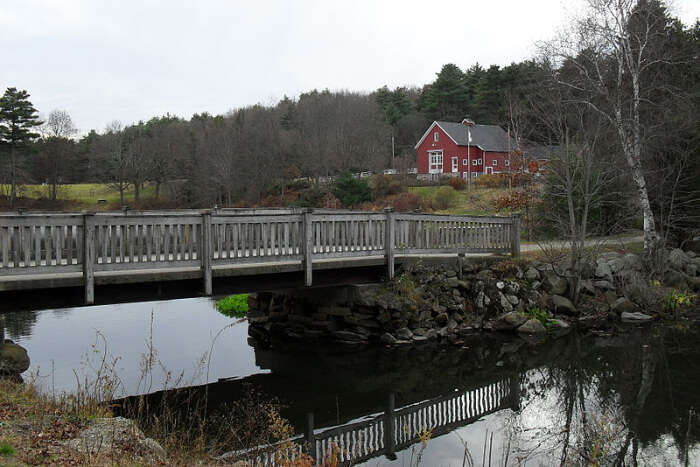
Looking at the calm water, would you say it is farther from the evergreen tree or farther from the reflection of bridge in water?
the evergreen tree

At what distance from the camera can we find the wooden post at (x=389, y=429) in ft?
27.6

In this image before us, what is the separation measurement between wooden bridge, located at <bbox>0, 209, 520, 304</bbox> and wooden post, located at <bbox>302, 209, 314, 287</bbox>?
0.02 metres

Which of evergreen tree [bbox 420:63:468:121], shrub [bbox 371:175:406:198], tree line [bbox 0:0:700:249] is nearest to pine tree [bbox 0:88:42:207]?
tree line [bbox 0:0:700:249]

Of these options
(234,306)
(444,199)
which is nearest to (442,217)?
(234,306)

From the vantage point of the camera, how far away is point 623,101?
2038cm

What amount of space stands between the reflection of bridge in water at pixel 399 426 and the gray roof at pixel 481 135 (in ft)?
149

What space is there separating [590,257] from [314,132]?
4289cm

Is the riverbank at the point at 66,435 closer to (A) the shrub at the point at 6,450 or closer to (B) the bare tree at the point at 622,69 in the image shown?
(A) the shrub at the point at 6,450

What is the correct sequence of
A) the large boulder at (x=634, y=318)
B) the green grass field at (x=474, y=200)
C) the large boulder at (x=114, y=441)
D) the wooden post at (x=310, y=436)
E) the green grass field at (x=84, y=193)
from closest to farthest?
the large boulder at (x=114, y=441) < the wooden post at (x=310, y=436) < the large boulder at (x=634, y=318) < the green grass field at (x=474, y=200) < the green grass field at (x=84, y=193)

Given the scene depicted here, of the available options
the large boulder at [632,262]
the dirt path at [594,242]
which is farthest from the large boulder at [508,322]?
the large boulder at [632,262]

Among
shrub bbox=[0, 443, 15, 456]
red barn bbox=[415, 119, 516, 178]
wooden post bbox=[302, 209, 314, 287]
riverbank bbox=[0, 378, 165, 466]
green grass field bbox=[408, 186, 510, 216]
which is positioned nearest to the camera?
shrub bbox=[0, 443, 15, 456]

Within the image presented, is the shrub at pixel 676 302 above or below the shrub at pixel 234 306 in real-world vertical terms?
above

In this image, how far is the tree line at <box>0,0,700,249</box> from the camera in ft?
66.7

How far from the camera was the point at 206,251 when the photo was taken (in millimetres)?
10695
